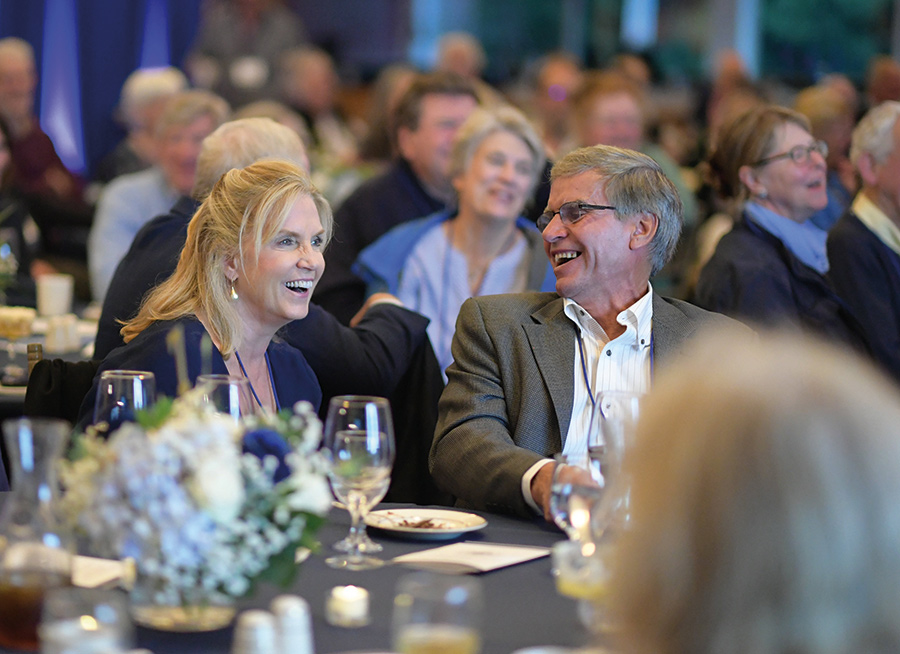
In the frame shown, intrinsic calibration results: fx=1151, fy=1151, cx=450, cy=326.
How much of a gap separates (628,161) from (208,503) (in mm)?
1818

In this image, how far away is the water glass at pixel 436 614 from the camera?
47.0 inches

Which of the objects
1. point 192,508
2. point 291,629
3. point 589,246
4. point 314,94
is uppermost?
point 314,94

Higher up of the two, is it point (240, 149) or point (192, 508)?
point (240, 149)

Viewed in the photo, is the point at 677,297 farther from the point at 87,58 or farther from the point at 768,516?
the point at 87,58

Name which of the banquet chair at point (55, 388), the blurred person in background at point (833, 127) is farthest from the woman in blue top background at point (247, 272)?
the blurred person in background at point (833, 127)

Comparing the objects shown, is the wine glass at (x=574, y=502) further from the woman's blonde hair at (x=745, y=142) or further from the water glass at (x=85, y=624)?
the woman's blonde hair at (x=745, y=142)

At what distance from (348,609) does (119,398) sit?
0.48 meters

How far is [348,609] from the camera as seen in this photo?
156 centimetres

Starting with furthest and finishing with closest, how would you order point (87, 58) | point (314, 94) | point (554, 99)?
point (87, 58)
point (314, 94)
point (554, 99)

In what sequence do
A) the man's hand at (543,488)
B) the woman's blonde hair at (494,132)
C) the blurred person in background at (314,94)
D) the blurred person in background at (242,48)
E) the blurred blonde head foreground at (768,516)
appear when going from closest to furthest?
the blurred blonde head foreground at (768,516), the man's hand at (543,488), the woman's blonde hair at (494,132), the blurred person in background at (314,94), the blurred person in background at (242,48)

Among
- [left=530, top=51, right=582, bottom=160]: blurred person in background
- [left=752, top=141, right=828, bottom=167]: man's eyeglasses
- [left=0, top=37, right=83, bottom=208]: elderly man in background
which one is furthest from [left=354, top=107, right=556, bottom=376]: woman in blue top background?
[left=0, top=37, right=83, bottom=208]: elderly man in background

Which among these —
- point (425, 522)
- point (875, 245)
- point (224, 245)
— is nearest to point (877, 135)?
point (875, 245)

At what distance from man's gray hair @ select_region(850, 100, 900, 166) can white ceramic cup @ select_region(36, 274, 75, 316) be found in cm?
318

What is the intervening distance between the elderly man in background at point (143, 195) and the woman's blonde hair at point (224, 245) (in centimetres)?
265
